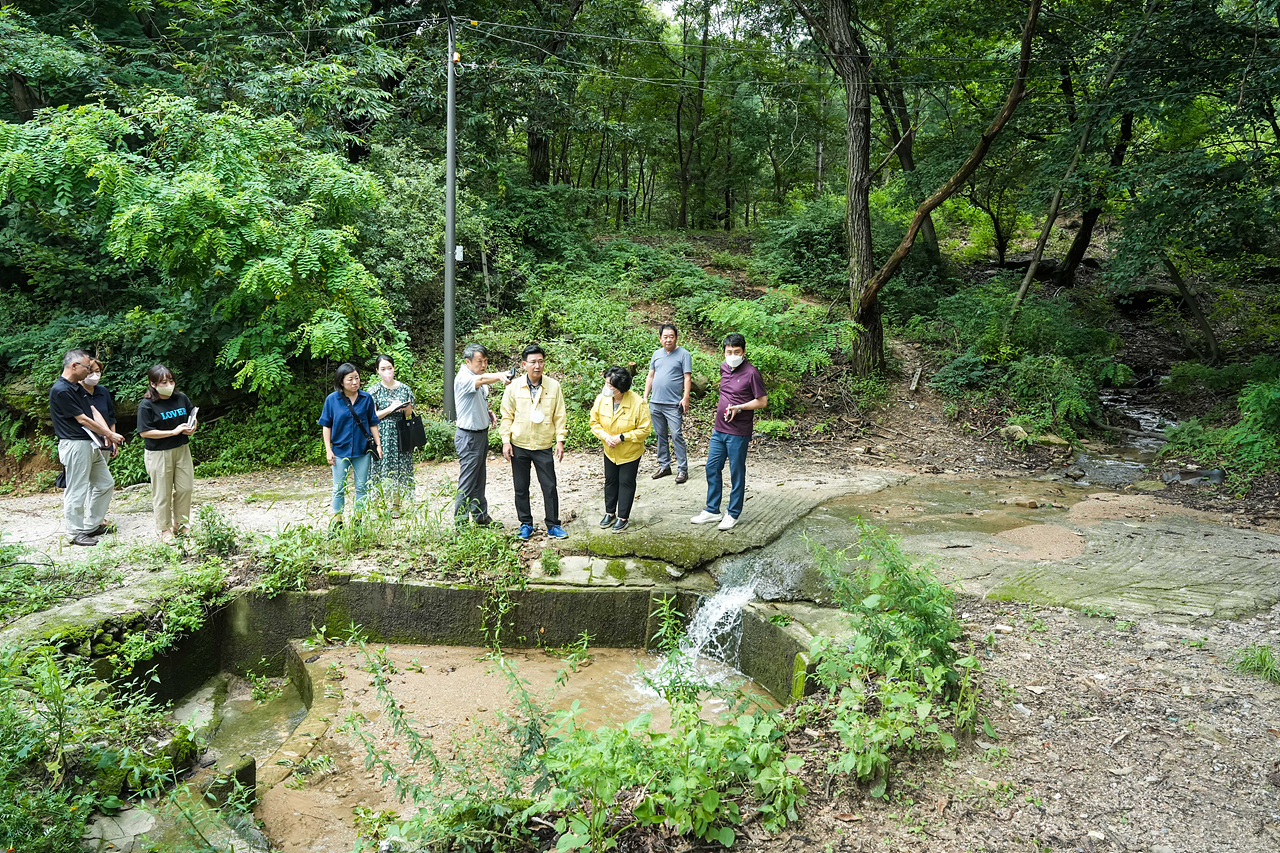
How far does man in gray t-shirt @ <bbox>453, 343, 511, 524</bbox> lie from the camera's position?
20.9ft

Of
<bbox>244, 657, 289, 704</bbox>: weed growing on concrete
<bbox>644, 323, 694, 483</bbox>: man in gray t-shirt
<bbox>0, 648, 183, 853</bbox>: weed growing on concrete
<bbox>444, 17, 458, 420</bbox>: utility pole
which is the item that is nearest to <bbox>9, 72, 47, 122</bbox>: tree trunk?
<bbox>444, 17, 458, 420</bbox>: utility pole

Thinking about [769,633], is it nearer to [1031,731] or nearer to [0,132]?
[1031,731]

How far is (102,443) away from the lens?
6.63 meters

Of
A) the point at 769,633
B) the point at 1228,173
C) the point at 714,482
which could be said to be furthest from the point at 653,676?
the point at 1228,173

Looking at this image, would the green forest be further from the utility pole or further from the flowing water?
the utility pole

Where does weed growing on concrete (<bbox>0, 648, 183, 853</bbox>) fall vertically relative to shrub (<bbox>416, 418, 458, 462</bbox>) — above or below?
below

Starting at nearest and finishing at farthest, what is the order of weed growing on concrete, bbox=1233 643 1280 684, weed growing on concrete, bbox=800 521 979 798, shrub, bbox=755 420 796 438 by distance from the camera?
weed growing on concrete, bbox=800 521 979 798 → weed growing on concrete, bbox=1233 643 1280 684 → shrub, bbox=755 420 796 438

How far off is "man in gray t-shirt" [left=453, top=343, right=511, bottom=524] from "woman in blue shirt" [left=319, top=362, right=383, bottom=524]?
93 centimetres

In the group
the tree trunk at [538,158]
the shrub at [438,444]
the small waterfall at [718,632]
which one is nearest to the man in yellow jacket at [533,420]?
the small waterfall at [718,632]

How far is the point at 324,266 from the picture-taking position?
9.63 metres

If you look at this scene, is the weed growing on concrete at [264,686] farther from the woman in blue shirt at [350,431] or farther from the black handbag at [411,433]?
the black handbag at [411,433]

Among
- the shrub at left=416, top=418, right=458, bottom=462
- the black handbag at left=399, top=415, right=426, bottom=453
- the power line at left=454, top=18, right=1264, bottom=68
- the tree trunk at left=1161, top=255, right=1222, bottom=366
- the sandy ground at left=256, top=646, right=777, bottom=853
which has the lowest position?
the sandy ground at left=256, top=646, right=777, bottom=853

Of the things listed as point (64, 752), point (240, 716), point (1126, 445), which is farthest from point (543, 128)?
point (64, 752)

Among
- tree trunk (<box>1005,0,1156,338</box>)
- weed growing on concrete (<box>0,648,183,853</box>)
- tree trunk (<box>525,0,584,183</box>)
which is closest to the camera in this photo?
weed growing on concrete (<box>0,648,183,853</box>)
